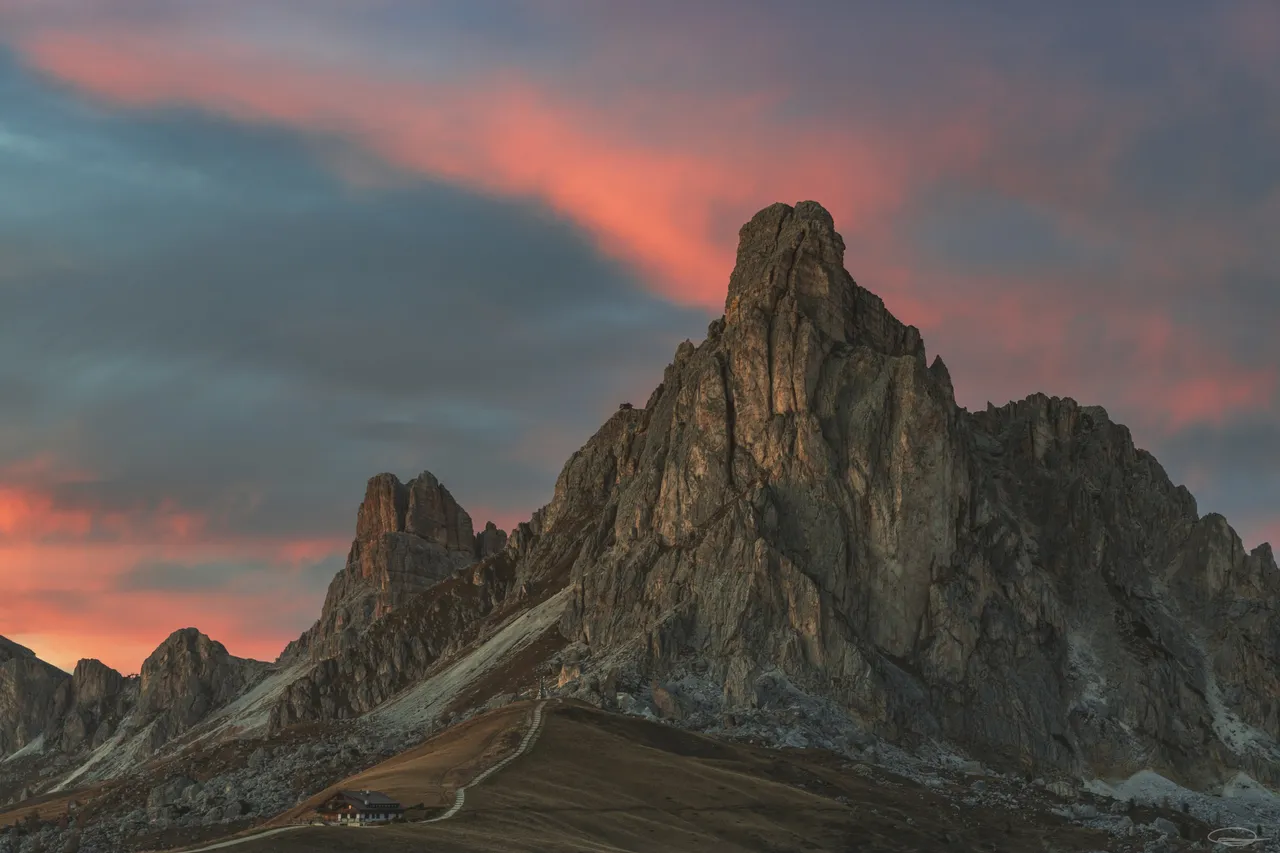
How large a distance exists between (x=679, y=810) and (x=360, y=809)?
118 ft

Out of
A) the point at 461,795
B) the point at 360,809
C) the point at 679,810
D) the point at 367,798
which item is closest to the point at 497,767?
the point at 461,795

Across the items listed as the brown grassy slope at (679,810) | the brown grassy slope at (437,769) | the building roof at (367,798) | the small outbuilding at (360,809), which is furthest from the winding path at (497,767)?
the building roof at (367,798)

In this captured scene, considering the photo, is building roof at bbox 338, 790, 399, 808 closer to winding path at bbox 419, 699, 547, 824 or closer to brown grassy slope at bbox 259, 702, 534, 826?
brown grassy slope at bbox 259, 702, 534, 826

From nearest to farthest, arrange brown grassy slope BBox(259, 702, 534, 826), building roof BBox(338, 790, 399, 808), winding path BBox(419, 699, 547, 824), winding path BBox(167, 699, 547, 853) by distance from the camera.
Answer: winding path BBox(167, 699, 547, 853), building roof BBox(338, 790, 399, 808), winding path BBox(419, 699, 547, 824), brown grassy slope BBox(259, 702, 534, 826)

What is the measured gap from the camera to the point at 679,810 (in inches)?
6334

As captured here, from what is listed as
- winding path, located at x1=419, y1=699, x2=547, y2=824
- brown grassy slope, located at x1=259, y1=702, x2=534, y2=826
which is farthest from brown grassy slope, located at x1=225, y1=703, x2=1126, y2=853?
brown grassy slope, located at x1=259, y1=702, x2=534, y2=826

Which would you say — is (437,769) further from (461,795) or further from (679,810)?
(679,810)

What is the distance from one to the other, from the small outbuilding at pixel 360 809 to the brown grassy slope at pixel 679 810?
640 centimetres

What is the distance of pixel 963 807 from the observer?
187m

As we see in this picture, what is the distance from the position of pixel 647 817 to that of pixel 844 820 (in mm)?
22939

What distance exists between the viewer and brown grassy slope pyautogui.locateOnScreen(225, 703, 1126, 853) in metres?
134

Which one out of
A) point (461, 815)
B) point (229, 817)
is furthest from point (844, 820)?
point (229, 817)

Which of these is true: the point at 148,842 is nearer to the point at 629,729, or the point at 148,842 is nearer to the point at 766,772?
the point at 629,729

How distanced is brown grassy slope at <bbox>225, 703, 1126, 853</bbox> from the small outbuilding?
640cm
